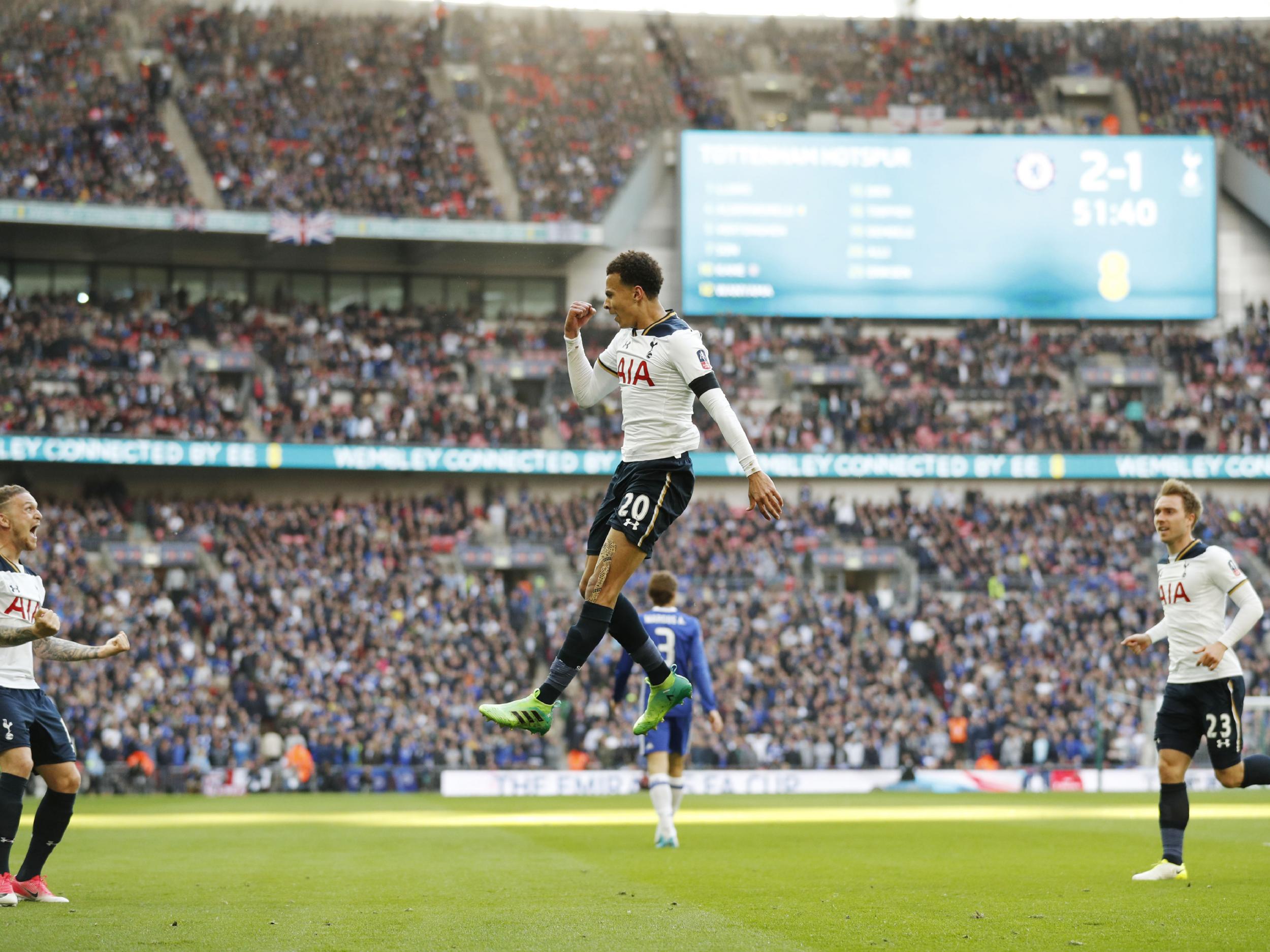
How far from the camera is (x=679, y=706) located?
1316 cm

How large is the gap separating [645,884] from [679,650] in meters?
3.61

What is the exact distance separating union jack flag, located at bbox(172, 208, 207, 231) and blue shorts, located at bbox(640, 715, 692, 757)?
25081mm

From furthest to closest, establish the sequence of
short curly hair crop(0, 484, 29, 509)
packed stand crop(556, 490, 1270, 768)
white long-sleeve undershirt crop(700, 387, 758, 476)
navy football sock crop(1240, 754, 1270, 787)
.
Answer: packed stand crop(556, 490, 1270, 768) < navy football sock crop(1240, 754, 1270, 787) < short curly hair crop(0, 484, 29, 509) < white long-sleeve undershirt crop(700, 387, 758, 476)

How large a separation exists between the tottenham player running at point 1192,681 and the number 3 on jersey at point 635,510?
3911 mm

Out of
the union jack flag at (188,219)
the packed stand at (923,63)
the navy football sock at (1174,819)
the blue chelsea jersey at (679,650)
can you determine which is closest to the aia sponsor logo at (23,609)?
the blue chelsea jersey at (679,650)

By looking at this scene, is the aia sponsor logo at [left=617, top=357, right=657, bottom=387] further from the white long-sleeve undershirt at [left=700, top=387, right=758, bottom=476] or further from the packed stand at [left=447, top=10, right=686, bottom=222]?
the packed stand at [left=447, top=10, right=686, bottom=222]

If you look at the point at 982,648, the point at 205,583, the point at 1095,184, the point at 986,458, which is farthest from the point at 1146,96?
the point at 205,583

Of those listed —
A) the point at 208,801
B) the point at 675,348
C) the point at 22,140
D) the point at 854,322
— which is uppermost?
the point at 22,140

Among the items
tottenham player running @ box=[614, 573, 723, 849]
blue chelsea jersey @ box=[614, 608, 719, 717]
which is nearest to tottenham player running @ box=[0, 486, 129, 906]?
tottenham player running @ box=[614, 573, 723, 849]

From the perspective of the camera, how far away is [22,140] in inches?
1393

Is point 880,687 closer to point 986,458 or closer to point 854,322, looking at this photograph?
point 986,458

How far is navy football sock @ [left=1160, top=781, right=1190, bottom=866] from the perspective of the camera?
991cm

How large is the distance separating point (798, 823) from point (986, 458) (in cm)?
2052

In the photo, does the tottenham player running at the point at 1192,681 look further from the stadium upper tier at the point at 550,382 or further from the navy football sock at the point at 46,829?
the stadium upper tier at the point at 550,382
